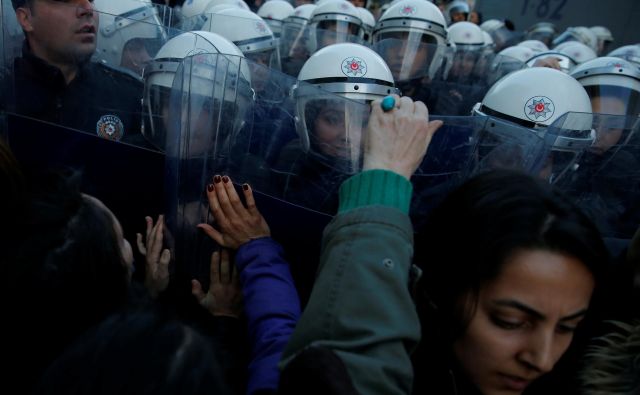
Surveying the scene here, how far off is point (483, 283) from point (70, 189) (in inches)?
36.0

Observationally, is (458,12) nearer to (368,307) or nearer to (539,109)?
(539,109)

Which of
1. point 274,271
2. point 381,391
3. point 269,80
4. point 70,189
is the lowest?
point 274,271

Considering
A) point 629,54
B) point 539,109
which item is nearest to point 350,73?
point 539,109

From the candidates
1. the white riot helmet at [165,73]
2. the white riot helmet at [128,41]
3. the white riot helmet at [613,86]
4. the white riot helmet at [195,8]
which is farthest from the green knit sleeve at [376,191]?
the white riot helmet at [195,8]

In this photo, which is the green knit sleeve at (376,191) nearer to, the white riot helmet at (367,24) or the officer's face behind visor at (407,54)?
the officer's face behind visor at (407,54)

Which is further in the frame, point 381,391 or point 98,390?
point 381,391

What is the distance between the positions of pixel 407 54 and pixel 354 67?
1783 millimetres

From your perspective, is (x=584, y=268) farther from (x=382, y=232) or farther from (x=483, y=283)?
(x=382, y=232)

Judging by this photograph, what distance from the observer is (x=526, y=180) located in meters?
1.04

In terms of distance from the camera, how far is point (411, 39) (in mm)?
4133

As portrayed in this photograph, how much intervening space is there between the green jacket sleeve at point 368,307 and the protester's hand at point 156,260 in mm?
804

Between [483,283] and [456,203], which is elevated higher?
[456,203]

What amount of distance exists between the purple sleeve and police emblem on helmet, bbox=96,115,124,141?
92 centimetres

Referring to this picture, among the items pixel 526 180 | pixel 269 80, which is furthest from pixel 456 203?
pixel 269 80
